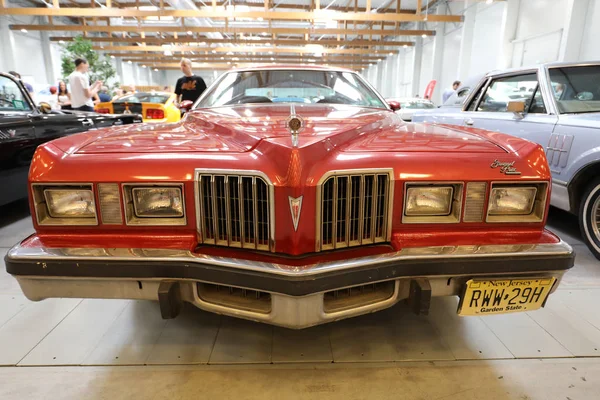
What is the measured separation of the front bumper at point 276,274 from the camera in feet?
4.49

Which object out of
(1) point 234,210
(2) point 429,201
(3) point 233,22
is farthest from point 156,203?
(3) point 233,22

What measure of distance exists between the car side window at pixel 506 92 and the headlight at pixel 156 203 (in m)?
3.59

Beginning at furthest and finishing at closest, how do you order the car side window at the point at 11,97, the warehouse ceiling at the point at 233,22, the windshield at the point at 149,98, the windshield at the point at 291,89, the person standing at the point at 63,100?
the warehouse ceiling at the point at 233,22 < the windshield at the point at 149,98 < the person standing at the point at 63,100 < the car side window at the point at 11,97 < the windshield at the point at 291,89

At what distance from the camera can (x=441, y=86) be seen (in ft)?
50.4

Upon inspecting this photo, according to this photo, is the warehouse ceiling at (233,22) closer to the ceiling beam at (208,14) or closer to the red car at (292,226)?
the ceiling beam at (208,14)

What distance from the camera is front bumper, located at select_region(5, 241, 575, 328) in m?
1.37

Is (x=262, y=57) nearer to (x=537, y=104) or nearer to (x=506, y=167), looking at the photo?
(x=537, y=104)

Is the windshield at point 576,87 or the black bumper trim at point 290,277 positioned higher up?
the windshield at point 576,87

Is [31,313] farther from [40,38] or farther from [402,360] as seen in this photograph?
[40,38]

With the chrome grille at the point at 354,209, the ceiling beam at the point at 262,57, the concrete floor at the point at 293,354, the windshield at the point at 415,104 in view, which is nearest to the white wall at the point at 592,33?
the windshield at the point at 415,104

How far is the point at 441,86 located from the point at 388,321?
1520 centimetres

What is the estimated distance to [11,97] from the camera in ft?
12.9

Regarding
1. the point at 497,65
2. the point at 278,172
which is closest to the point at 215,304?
the point at 278,172

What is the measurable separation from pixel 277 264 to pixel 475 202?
0.85m
